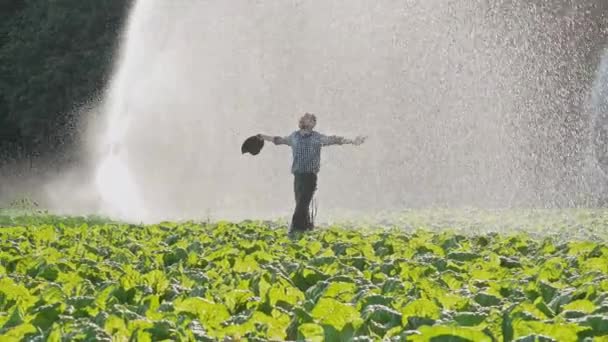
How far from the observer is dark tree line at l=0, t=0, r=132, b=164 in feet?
146

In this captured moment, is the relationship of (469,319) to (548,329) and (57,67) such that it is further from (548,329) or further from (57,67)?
(57,67)

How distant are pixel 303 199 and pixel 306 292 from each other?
8.12 meters

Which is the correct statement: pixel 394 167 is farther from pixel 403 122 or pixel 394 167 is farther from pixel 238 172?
pixel 238 172

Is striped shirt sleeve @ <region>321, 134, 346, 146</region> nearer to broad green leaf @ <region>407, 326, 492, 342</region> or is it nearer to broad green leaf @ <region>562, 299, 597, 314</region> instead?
broad green leaf @ <region>562, 299, 597, 314</region>

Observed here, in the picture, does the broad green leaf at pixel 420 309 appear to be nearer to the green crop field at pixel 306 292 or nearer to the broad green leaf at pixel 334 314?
the green crop field at pixel 306 292

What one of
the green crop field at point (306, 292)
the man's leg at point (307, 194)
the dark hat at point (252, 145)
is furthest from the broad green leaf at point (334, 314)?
the dark hat at point (252, 145)

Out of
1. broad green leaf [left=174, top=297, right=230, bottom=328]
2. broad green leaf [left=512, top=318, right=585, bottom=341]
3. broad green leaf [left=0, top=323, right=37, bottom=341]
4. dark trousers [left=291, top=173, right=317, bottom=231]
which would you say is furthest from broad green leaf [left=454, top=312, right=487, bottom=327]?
dark trousers [left=291, top=173, right=317, bottom=231]

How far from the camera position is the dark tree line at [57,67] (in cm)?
4453

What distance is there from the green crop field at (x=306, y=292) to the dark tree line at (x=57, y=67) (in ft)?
115

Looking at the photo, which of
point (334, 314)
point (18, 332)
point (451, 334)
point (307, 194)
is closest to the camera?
point (451, 334)

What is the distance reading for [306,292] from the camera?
17.7 feet

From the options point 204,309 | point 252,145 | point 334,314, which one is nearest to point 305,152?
point 252,145

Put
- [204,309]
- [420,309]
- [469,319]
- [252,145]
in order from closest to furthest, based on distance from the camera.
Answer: [469,319] < [420,309] < [204,309] < [252,145]

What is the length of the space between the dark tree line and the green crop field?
35188 millimetres
